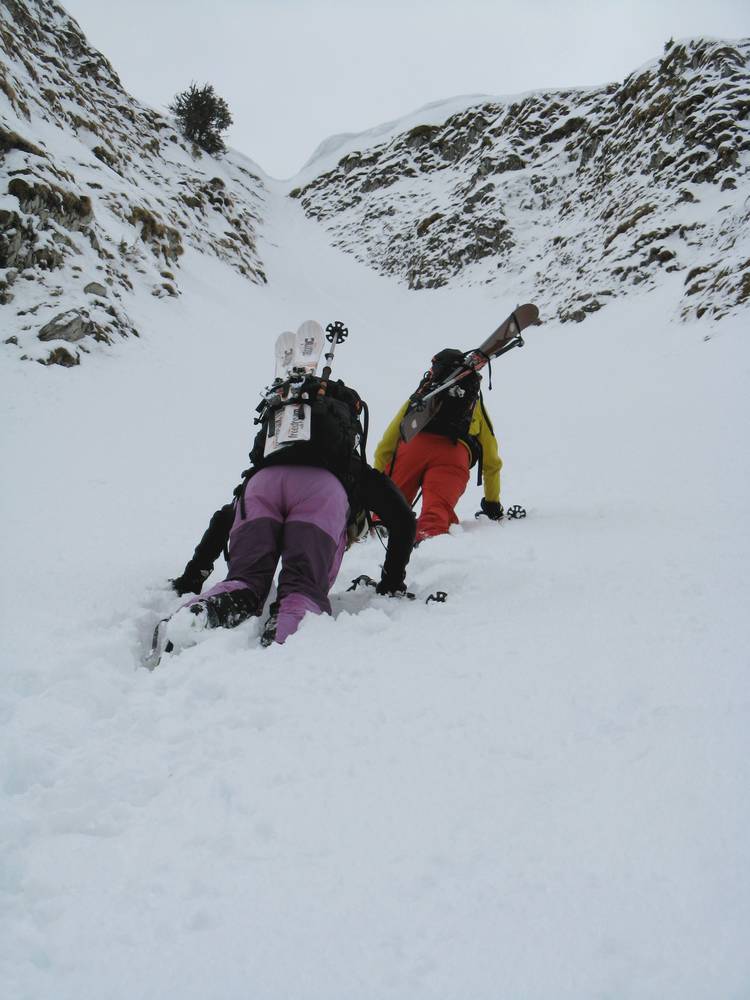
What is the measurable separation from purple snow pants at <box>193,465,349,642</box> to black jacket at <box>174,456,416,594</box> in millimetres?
152

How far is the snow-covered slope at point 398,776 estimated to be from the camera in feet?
3.30

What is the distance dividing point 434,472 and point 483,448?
0.54 meters

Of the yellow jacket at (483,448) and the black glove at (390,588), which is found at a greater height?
the yellow jacket at (483,448)

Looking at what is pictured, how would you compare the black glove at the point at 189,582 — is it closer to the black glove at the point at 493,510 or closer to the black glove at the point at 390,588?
the black glove at the point at 390,588

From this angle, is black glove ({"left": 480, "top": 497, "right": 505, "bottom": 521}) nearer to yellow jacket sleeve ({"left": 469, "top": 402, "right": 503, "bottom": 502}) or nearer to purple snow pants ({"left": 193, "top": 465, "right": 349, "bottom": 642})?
yellow jacket sleeve ({"left": 469, "top": 402, "right": 503, "bottom": 502})

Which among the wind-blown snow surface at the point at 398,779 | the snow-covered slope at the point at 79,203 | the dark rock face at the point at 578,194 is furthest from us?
the dark rock face at the point at 578,194

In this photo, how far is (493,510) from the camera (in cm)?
461

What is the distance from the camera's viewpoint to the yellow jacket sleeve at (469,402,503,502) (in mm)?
4742

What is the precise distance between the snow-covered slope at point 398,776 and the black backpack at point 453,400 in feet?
3.22

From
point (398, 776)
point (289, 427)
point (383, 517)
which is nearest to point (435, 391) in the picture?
point (383, 517)

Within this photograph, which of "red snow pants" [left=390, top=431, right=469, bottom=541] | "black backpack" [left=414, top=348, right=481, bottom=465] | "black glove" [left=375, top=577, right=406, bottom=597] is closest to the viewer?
"black glove" [left=375, top=577, right=406, bottom=597]

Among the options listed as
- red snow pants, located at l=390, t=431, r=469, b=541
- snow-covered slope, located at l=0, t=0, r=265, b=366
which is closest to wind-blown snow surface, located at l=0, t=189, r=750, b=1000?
red snow pants, located at l=390, t=431, r=469, b=541

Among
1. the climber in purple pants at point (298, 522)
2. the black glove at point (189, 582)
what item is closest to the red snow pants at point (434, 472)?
the climber in purple pants at point (298, 522)

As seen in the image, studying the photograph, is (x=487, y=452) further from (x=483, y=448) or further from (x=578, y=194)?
(x=578, y=194)
